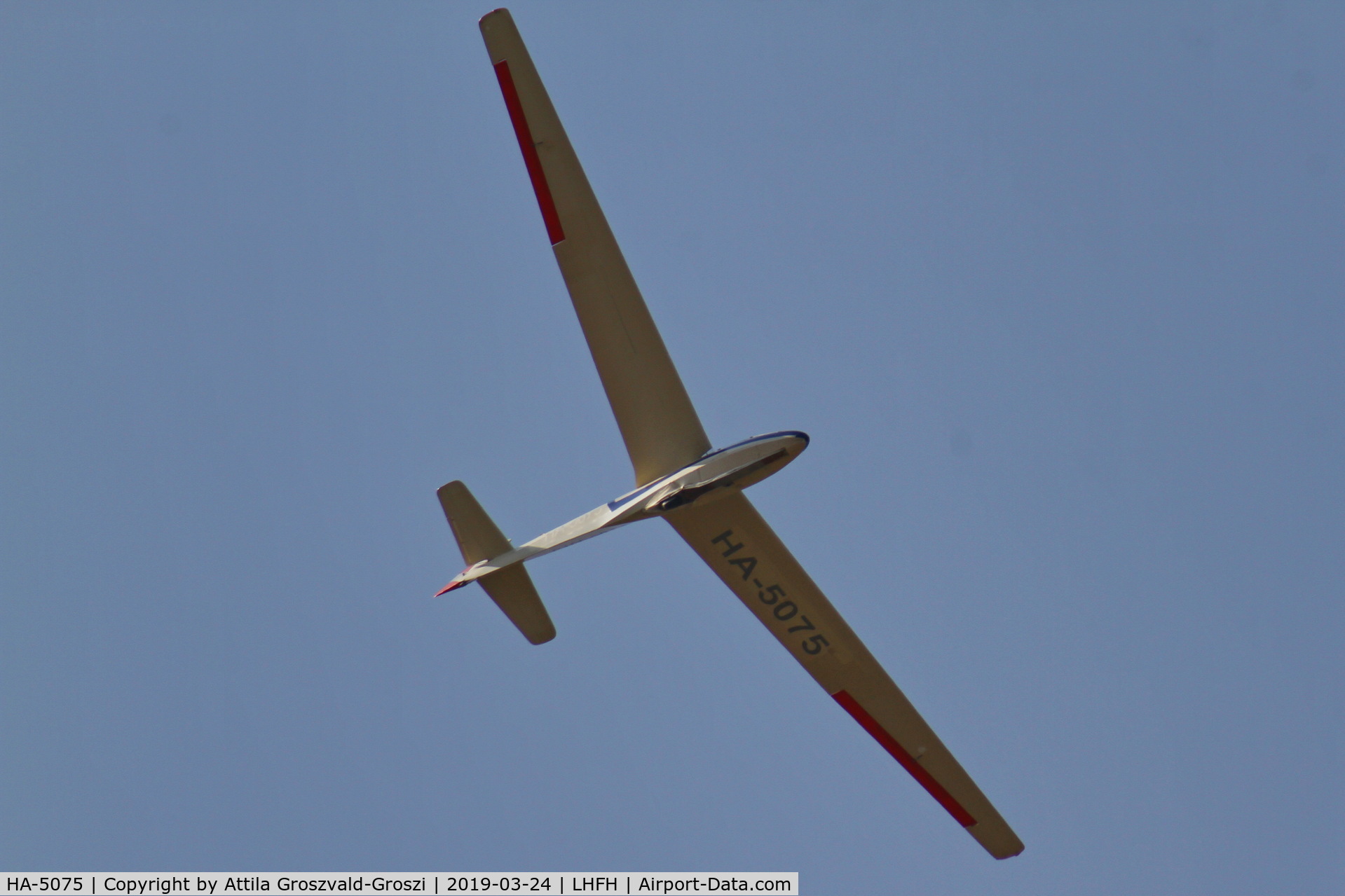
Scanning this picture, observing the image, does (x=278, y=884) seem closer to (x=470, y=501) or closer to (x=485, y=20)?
(x=470, y=501)

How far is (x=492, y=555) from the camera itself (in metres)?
19.5

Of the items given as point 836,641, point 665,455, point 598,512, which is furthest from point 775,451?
point 836,641

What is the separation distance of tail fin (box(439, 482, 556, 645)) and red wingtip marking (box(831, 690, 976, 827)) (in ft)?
18.0

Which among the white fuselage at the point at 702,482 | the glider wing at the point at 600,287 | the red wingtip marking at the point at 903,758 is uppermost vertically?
the glider wing at the point at 600,287

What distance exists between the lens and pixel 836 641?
20.1m

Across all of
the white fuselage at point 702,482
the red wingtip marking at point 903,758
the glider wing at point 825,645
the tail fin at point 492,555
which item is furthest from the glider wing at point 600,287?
the red wingtip marking at point 903,758

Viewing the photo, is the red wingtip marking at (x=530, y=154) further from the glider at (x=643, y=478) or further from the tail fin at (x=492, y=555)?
the tail fin at (x=492, y=555)

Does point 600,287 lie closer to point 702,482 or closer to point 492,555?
point 702,482

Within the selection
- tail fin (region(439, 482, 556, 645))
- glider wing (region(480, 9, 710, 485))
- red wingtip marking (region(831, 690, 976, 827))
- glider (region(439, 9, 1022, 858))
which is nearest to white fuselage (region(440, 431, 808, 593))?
glider (region(439, 9, 1022, 858))

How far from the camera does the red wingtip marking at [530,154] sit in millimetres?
17297

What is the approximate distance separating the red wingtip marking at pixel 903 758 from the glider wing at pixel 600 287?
18.9ft

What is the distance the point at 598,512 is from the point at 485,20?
24.6 ft

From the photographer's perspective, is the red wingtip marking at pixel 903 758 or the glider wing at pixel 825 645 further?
the red wingtip marking at pixel 903 758

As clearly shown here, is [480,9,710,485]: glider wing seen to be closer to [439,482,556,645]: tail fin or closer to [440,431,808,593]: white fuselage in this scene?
[440,431,808,593]: white fuselage
